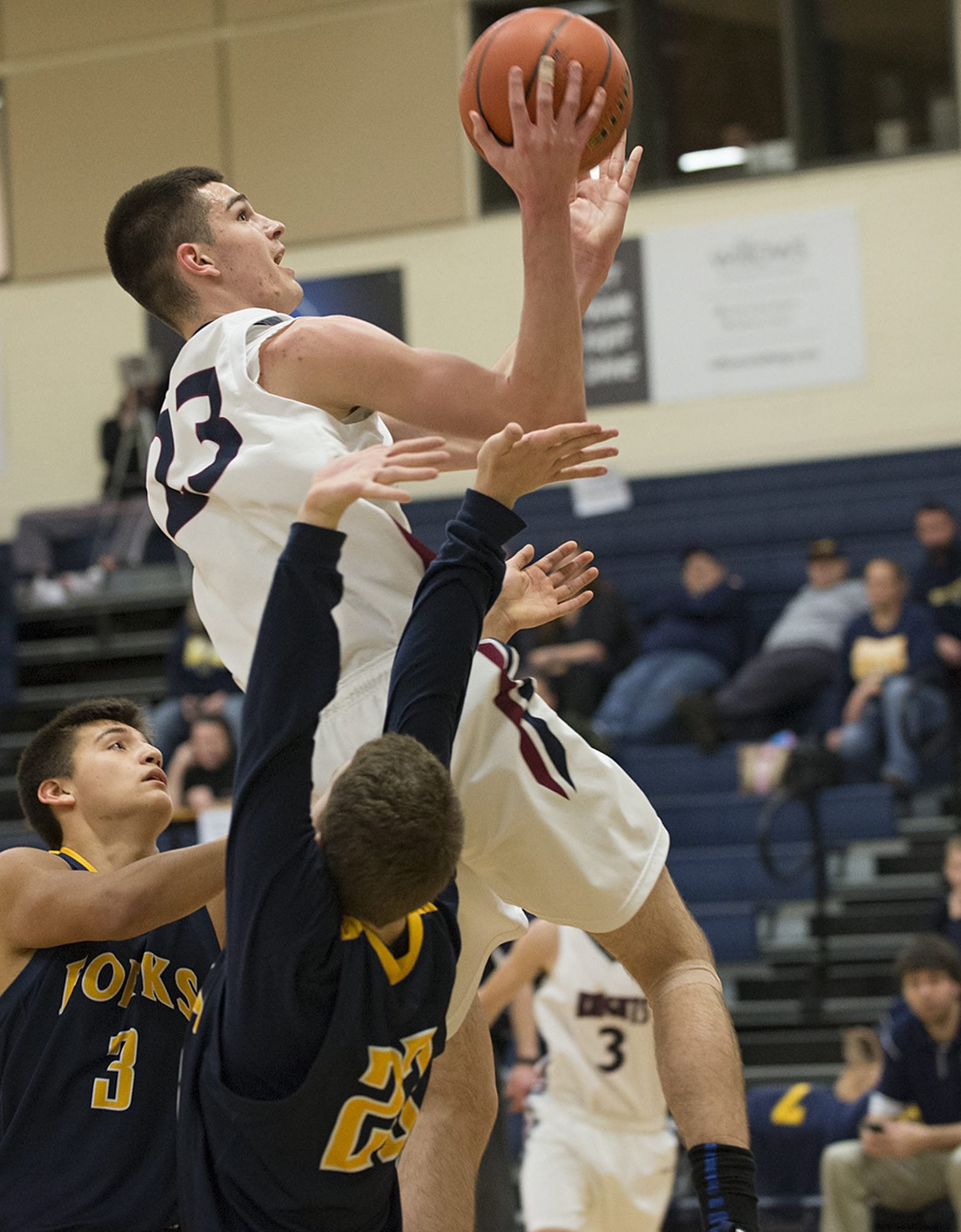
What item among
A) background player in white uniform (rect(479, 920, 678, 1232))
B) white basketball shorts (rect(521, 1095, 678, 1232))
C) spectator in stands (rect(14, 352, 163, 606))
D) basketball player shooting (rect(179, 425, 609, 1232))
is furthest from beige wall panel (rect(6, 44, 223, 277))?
basketball player shooting (rect(179, 425, 609, 1232))

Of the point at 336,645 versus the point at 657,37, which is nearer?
the point at 336,645

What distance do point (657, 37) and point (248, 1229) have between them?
1141 centimetres

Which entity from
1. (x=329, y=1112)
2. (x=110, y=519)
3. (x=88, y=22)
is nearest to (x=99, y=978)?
(x=329, y=1112)

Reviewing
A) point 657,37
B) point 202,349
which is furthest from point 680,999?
point 657,37

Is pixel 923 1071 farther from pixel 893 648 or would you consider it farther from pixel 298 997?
pixel 298 997

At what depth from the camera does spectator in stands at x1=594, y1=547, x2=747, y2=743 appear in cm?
1030

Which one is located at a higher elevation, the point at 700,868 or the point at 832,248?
the point at 832,248

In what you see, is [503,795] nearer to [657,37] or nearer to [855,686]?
[855,686]

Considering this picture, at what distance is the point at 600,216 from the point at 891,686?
6.68m

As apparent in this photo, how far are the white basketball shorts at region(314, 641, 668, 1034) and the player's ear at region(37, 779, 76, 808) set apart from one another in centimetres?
63

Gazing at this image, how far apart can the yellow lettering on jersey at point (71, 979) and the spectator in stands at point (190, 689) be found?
7273 millimetres

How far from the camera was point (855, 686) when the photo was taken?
32.6 feet

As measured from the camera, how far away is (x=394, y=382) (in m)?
2.81

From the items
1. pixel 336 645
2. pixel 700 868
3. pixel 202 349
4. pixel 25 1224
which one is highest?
pixel 202 349
